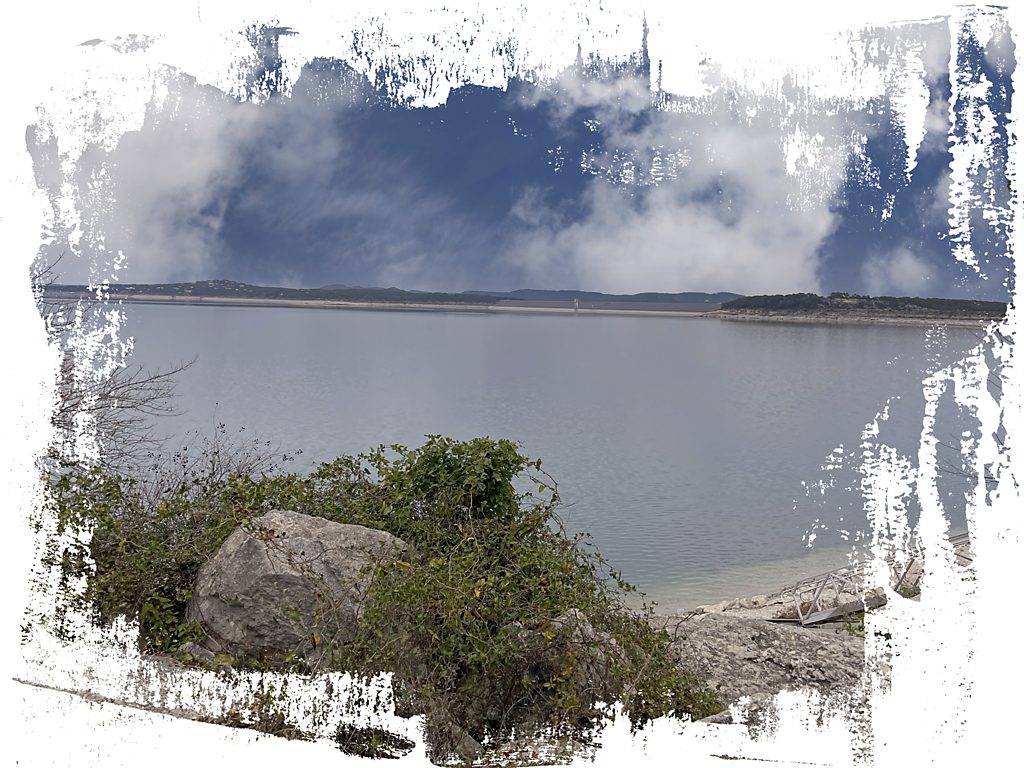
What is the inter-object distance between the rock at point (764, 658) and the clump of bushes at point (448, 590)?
0.47 meters

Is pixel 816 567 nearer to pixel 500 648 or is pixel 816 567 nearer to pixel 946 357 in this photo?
pixel 500 648

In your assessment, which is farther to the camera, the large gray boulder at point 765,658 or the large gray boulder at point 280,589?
the large gray boulder at point 765,658

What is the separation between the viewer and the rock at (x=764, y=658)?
755cm

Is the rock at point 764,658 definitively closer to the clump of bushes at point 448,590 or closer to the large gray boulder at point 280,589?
the clump of bushes at point 448,590

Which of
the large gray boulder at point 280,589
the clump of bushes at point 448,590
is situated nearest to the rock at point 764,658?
the clump of bushes at point 448,590

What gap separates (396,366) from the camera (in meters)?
78.3

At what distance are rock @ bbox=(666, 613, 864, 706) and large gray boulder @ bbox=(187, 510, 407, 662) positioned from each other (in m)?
3.14

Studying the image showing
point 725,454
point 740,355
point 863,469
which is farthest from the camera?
point 740,355

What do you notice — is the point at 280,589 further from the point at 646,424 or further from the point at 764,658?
the point at 646,424

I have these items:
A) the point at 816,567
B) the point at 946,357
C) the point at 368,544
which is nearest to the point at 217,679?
the point at 368,544

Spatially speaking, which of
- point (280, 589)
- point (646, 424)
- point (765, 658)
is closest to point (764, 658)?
point (765, 658)

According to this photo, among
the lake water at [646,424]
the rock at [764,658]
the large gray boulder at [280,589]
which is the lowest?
the rock at [764,658]

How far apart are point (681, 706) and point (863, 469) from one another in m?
30.4

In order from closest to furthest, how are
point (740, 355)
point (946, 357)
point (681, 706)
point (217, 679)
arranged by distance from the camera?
1. point (217, 679)
2. point (681, 706)
3. point (946, 357)
4. point (740, 355)
